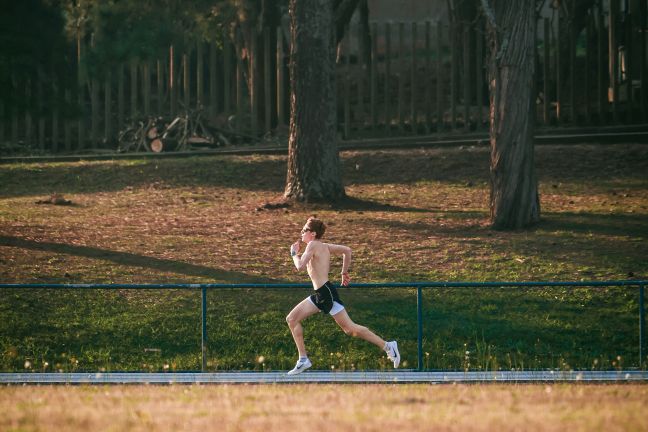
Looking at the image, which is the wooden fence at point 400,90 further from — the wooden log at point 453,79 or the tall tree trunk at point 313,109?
the tall tree trunk at point 313,109

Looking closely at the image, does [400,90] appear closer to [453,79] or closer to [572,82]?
[453,79]

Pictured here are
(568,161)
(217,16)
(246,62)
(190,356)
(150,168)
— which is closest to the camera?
(190,356)

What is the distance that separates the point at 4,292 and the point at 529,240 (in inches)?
359

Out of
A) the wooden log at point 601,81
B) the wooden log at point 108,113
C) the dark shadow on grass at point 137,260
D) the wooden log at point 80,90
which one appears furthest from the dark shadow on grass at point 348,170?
the dark shadow on grass at point 137,260

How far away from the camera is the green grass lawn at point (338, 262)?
17.5 meters

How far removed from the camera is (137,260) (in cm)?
2138

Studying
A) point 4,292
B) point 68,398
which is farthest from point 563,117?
point 68,398

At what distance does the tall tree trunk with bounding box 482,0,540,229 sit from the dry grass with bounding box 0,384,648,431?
9.29m

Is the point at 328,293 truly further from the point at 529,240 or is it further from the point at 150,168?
the point at 150,168

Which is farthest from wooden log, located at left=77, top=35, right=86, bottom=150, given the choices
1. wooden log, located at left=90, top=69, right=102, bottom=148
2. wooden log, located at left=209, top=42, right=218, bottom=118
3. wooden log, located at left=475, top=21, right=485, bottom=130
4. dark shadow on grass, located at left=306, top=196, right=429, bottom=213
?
dark shadow on grass, located at left=306, top=196, right=429, bottom=213

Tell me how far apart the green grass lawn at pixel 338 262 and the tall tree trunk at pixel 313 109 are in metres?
0.59

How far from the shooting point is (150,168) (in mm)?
31172

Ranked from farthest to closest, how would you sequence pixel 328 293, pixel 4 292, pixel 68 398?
pixel 4 292 < pixel 328 293 < pixel 68 398

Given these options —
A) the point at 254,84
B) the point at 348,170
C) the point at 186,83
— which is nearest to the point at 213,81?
the point at 186,83
